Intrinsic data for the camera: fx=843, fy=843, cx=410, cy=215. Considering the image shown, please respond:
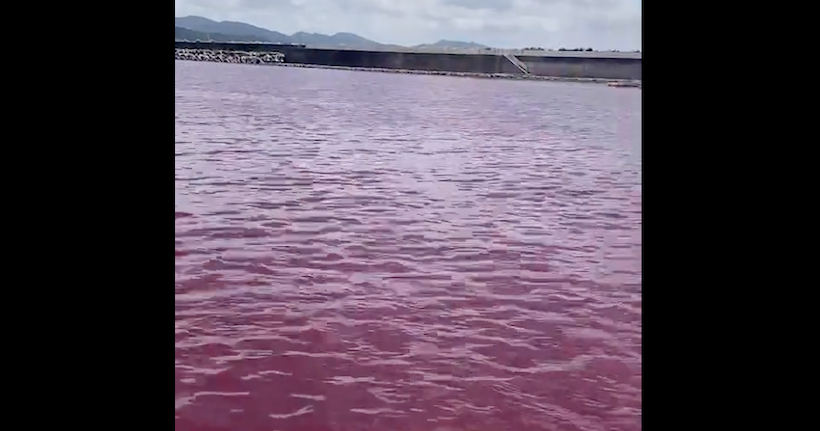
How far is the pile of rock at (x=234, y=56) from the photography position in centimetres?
1724

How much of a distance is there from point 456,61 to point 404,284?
13.9 m

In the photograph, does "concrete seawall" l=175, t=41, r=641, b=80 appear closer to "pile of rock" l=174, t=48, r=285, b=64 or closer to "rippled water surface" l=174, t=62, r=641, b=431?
"pile of rock" l=174, t=48, r=285, b=64

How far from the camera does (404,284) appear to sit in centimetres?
245

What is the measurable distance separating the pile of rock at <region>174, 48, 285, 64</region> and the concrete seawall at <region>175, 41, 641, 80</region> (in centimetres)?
11

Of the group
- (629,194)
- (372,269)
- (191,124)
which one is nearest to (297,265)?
(372,269)

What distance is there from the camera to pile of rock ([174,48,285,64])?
17242 millimetres

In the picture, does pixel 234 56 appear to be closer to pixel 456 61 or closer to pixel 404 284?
pixel 456 61

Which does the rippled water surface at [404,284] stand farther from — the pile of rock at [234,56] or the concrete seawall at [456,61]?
the pile of rock at [234,56]

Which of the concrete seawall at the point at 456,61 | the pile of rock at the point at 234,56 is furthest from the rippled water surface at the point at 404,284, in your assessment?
the pile of rock at the point at 234,56

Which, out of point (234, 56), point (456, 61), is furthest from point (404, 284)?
point (234, 56)
